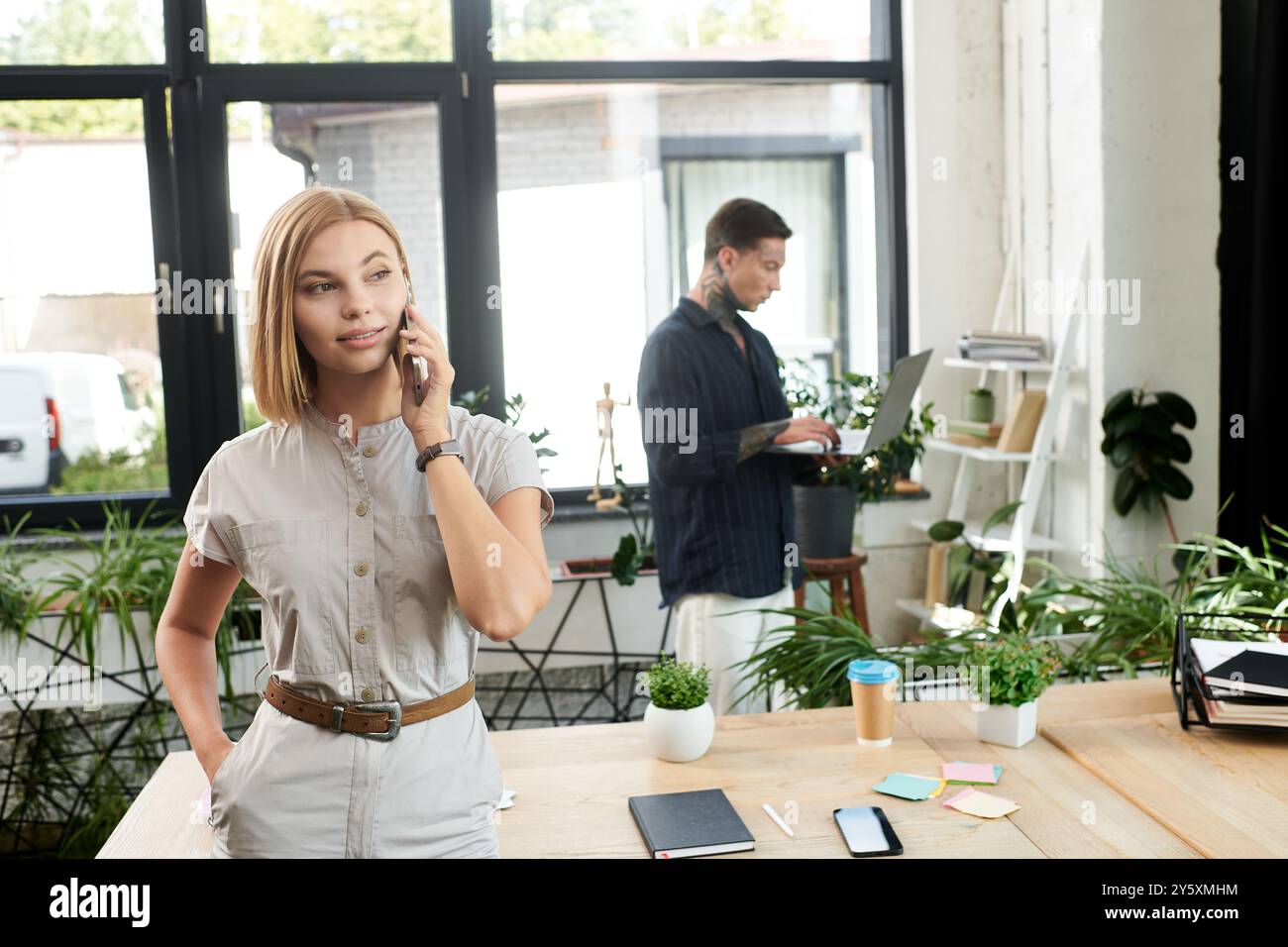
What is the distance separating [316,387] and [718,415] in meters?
1.76

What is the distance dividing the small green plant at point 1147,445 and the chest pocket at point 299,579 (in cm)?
327

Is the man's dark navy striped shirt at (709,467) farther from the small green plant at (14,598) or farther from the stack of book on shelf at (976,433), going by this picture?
the small green plant at (14,598)

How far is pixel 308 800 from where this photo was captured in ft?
3.40

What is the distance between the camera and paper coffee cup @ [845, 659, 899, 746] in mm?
1731

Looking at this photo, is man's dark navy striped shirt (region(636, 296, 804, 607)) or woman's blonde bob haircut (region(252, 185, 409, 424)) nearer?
woman's blonde bob haircut (region(252, 185, 409, 424))

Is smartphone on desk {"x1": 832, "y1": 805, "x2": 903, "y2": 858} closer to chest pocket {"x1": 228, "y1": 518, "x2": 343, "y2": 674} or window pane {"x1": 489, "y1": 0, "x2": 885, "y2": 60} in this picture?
chest pocket {"x1": 228, "y1": 518, "x2": 343, "y2": 674}

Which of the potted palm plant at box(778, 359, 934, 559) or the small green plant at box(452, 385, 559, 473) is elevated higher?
the small green plant at box(452, 385, 559, 473)

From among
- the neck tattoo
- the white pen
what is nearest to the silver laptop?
the neck tattoo

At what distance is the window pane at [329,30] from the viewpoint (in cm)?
414

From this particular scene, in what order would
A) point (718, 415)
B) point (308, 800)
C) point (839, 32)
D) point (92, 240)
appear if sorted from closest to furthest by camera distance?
point (308, 800), point (718, 415), point (92, 240), point (839, 32)

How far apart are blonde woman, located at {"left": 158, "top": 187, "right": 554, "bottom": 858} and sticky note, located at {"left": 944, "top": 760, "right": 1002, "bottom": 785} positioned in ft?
2.48

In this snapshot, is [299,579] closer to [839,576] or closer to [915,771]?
[915,771]
